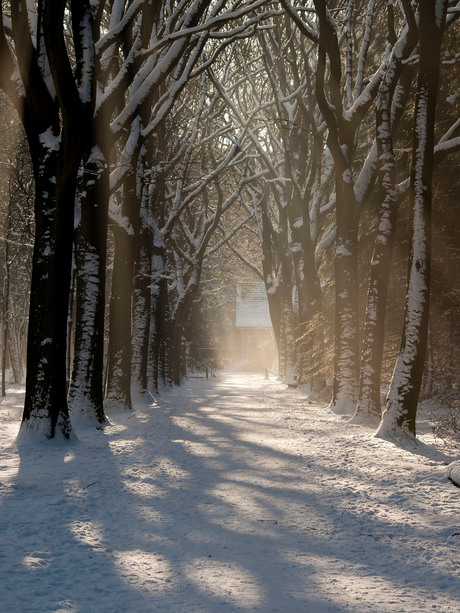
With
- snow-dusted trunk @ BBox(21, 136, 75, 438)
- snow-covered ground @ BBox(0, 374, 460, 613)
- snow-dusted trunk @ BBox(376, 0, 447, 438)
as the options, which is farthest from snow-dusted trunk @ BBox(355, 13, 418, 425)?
snow-dusted trunk @ BBox(21, 136, 75, 438)

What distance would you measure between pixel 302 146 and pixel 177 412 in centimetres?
1054

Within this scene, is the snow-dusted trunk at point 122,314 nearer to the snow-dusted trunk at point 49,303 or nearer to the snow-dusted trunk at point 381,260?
Result: the snow-dusted trunk at point 49,303

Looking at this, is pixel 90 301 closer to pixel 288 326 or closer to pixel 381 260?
pixel 381 260

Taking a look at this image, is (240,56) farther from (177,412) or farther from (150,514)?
(150,514)

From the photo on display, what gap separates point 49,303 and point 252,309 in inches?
2529

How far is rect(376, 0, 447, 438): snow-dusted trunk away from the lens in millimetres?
9531

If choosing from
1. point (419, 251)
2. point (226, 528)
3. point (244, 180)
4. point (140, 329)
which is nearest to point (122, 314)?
point (140, 329)

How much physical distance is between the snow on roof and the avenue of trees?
45.0 meters

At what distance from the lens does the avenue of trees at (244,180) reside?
30.2 feet

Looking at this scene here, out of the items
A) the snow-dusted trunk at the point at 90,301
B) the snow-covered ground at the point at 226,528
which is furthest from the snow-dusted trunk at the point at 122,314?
the snow-covered ground at the point at 226,528

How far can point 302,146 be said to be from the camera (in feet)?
69.2

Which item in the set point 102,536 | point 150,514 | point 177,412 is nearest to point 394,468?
point 150,514

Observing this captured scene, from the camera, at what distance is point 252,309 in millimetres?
73125

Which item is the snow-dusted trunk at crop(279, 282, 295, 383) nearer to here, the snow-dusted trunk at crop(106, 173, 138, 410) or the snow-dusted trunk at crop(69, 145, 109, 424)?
the snow-dusted trunk at crop(106, 173, 138, 410)
